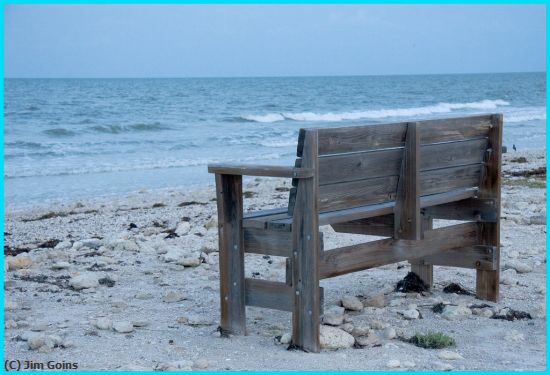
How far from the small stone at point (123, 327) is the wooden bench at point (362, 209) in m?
0.62

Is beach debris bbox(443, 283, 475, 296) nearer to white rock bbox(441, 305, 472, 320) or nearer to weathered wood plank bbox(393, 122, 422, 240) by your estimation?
white rock bbox(441, 305, 472, 320)

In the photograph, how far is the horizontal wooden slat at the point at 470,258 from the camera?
235 inches

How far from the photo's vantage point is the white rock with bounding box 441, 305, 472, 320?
214 inches

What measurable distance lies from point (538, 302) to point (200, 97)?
49730mm

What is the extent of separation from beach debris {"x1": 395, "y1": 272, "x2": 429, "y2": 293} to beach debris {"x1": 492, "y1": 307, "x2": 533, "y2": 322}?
0.79 m

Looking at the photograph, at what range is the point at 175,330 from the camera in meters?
5.23

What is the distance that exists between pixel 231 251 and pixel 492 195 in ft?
7.16

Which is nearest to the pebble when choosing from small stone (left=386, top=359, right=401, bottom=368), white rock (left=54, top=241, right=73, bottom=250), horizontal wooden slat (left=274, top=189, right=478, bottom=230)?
horizontal wooden slat (left=274, top=189, right=478, bottom=230)

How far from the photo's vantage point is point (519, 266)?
6.82m

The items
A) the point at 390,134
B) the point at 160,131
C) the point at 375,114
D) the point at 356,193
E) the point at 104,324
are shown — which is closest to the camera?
the point at 356,193

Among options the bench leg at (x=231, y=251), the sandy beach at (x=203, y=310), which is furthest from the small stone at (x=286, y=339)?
the bench leg at (x=231, y=251)

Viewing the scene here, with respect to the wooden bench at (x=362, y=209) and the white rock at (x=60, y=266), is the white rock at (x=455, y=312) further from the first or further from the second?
the white rock at (x=60, y=266)

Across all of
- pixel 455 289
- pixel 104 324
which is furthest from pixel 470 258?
pixel 104 324

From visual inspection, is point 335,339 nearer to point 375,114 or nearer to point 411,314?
point 411,314
